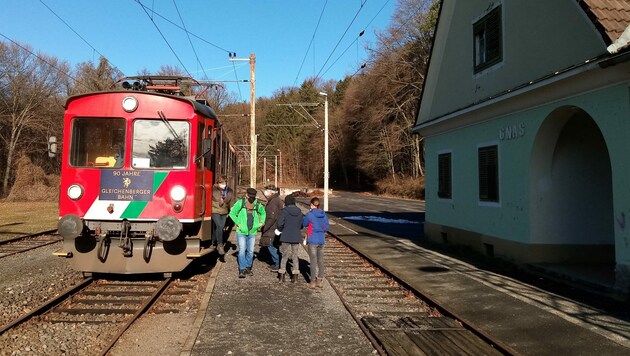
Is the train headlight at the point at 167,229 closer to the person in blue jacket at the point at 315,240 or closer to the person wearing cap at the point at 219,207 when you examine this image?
the person wearing cap at the point at 219,207

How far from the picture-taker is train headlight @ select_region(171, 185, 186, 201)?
837 centimetres

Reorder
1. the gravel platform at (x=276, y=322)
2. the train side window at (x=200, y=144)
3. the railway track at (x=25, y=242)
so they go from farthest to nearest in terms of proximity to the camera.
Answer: the railway track at (x=25, y=242) < the train side window at (x=200, y=144) < the gravel platform at (x=276, y=322)

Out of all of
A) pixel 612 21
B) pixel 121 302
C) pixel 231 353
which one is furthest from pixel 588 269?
pixel 121 302

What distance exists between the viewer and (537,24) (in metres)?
10.1

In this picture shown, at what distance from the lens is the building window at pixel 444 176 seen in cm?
1451

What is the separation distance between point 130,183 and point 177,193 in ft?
2.76

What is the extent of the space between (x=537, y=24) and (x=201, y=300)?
869cm

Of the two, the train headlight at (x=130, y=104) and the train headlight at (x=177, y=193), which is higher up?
the train headlight at (x=130, y=104)

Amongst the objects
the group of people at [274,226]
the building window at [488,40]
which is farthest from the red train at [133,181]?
the building window at [488,40]

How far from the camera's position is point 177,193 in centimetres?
839

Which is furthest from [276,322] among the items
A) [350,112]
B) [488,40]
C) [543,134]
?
[350,112]

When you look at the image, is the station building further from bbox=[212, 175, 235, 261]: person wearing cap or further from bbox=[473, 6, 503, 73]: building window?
bbox=[212, 175, 235, 261]: person wearing cap

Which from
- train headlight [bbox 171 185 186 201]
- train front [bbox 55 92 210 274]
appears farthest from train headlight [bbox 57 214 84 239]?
train headlight [bbox 171 185 186 201]

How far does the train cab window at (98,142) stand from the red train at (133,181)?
2 cm
